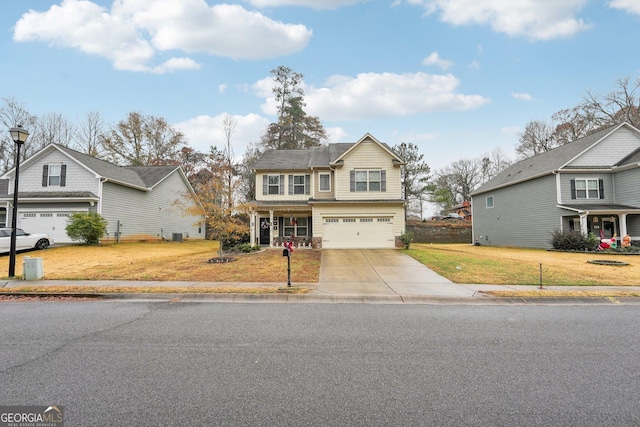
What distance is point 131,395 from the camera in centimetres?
323

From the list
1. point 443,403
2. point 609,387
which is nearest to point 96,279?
point 443,403

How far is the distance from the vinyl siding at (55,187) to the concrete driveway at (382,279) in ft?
62.8

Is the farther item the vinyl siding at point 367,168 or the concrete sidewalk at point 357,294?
the vinyl siding at point 367,168

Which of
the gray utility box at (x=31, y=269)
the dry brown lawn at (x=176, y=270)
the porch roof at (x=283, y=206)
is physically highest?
the porch roof at (x=283, y=206)

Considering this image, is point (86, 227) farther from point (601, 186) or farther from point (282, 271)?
point (601, 186)

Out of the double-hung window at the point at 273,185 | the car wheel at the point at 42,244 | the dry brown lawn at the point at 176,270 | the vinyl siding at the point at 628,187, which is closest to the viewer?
the dry brown lawn at the point at 176,270

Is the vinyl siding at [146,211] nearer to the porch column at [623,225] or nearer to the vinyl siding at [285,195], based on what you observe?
the vinyl siding at [285,195]

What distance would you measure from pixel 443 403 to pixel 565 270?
11.9m

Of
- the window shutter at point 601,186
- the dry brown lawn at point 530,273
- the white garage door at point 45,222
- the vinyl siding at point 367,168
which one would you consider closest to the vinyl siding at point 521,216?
the window shutter at point 601,186

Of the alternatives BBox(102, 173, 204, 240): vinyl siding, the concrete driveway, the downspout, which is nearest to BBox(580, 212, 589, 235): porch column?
the downspout

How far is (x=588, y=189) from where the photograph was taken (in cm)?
2222

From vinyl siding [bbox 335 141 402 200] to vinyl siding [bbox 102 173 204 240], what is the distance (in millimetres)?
10158

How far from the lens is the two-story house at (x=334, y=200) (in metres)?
21.4

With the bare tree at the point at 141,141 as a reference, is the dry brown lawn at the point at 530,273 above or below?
below
